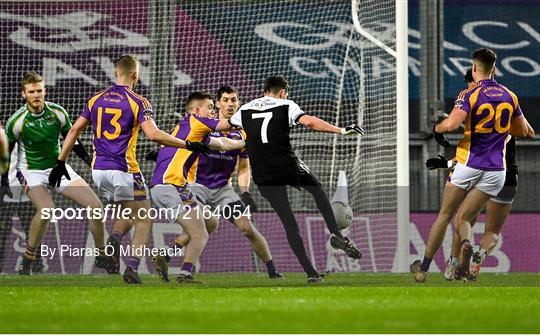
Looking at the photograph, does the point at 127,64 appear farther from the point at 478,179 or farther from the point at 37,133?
the point at 478,179

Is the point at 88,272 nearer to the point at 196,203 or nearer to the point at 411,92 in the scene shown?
the point at 196,203

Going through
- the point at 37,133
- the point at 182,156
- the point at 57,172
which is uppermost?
the point at 37,133

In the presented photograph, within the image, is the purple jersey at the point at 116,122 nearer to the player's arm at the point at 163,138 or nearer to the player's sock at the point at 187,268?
the player's arm at the point at 163,138

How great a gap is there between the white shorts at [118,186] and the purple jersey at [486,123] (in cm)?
286

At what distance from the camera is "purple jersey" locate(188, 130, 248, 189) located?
37.2ft

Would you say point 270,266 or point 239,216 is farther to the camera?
point 270,266

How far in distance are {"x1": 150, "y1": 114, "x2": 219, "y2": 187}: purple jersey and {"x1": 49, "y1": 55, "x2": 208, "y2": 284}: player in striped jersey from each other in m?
0.62

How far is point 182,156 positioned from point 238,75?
16.5 feet

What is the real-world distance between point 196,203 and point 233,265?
126 inches

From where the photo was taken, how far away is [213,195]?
11.4 meters

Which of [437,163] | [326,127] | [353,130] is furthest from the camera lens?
[437,163]

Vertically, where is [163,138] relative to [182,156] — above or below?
above

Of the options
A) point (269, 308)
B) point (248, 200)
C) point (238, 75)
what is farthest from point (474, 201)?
point (238, 75)

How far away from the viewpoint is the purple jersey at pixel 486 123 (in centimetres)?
1022
